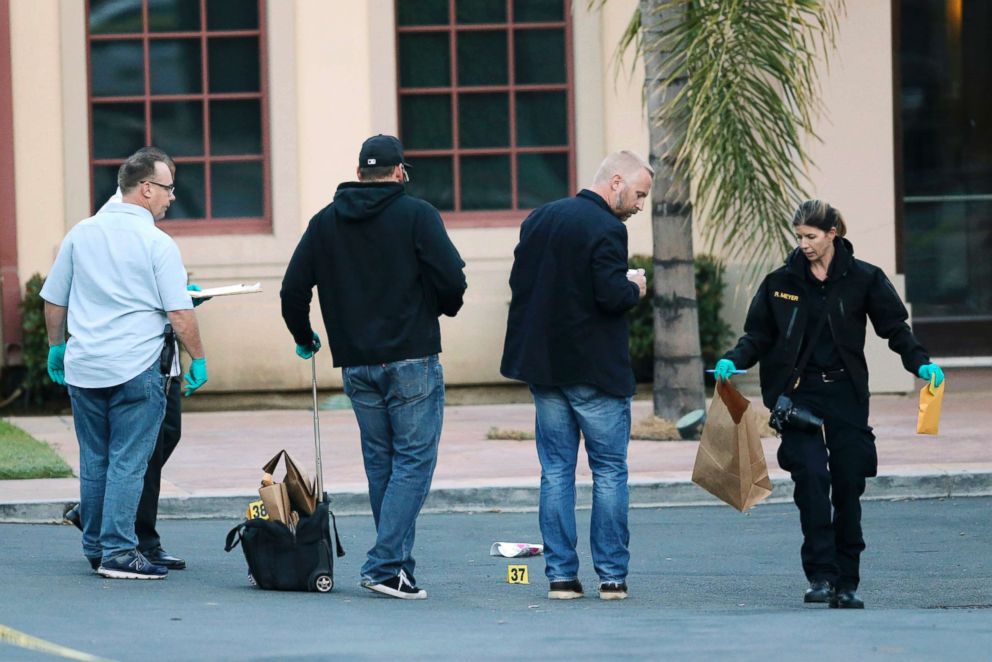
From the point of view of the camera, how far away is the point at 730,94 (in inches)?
462

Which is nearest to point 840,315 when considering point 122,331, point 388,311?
point 388,311

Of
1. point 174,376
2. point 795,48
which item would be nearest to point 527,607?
point 174,376

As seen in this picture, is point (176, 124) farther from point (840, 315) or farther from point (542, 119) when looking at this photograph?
point (840, 315)

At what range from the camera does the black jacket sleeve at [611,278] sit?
7211 millimetres

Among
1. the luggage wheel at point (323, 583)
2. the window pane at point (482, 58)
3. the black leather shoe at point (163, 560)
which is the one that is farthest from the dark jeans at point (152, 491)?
the window pane at point (482, 58)

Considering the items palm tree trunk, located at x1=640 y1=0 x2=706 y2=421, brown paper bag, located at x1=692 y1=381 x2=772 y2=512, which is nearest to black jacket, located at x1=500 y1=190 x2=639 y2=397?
brown paper bag, located at x1=692 y1=381 x2=772 y2=512

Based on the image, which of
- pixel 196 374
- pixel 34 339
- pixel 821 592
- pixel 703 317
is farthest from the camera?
pixel 703 317

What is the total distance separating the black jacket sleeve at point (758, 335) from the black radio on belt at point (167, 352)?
2452mm

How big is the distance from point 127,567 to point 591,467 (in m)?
2.09

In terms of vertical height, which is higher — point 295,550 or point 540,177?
point 540,177

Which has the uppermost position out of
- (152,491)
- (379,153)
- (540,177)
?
(540,177)

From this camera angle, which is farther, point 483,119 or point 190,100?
point 483,119

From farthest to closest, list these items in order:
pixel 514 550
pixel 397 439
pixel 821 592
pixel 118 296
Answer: pixel 514 550 < pixel 118 296 < pixel 397 439 < pixel 821 592

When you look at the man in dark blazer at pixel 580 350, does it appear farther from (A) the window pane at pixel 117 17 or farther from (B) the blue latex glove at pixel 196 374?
(A) the window pane at pixel 117 17
